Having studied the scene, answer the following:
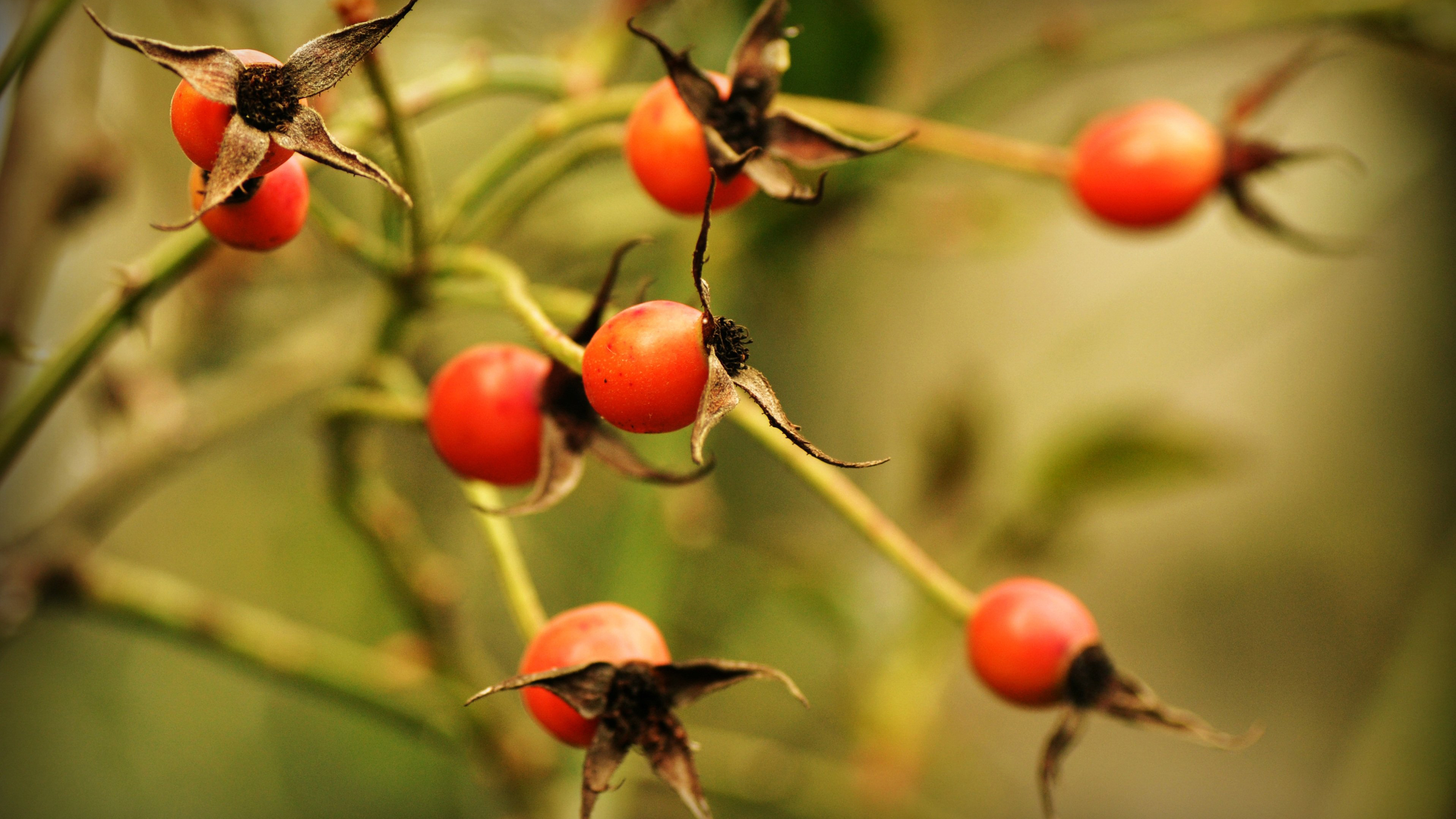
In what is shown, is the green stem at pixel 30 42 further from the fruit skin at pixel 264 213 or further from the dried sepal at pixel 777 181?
the dried sepal at pixel 777 181

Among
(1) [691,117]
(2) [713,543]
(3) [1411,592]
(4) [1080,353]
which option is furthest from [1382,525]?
(1) [691,117]

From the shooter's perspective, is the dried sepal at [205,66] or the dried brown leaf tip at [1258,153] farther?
the dried brown leaf tip at [1258,153]

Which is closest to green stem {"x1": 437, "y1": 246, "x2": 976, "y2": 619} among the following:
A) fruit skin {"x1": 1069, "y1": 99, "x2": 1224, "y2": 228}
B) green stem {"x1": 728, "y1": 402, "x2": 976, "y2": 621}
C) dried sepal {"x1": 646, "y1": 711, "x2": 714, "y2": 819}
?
green stem {"x1": 728, "y1": 402, "x2": 976, "y2": 621}

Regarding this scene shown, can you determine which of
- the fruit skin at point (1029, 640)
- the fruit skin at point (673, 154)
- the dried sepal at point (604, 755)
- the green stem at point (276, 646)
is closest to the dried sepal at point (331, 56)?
the fruit skin at point (673, 154)

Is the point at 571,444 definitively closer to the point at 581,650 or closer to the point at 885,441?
the point at 581,650

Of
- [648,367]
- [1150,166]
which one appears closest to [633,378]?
[648,367]

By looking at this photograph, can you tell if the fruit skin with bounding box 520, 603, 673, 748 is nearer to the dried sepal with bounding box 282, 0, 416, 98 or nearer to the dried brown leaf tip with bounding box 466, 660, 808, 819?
the dried brown leaf tip with bounding box 466, 660, 808, 819
